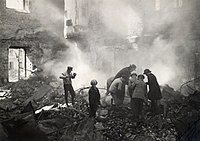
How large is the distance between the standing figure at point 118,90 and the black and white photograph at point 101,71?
0.13 feet

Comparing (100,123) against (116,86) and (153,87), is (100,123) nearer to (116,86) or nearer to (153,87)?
(116,86)

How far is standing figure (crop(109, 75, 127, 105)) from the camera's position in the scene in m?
11.2

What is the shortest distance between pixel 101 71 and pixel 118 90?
30.2ft

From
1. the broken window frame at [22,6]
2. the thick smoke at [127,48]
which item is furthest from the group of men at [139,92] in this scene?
the broken window frame at [22,6]

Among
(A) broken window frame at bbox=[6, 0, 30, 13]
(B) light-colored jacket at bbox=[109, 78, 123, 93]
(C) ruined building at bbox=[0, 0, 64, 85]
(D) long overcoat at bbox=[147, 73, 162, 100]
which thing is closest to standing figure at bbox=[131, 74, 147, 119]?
(D) long overcoat at bbox=[147, 73, 162, 100]

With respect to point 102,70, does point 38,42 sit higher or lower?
higher

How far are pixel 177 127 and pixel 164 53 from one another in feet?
30.8

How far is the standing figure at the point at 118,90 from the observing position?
1123 centimetres

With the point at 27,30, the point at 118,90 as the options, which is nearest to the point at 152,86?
the point at 118,90

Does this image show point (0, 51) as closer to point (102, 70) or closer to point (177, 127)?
point (102, 70)

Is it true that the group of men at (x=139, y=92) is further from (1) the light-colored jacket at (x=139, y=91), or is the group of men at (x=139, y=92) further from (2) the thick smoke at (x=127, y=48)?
(2) the thick smoke at (x=127, y=48)

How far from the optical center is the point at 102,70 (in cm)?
2042

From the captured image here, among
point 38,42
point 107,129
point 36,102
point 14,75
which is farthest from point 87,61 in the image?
point 107,129

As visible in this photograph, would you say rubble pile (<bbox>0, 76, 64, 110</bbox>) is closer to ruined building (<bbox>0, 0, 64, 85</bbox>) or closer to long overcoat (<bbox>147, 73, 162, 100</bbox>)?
ruined building (<bbox>0, 0, 64, 85</bbox>)
